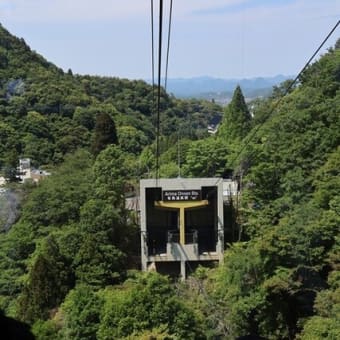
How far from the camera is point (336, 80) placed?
56.7ft

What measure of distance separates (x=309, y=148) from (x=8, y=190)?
366 inches

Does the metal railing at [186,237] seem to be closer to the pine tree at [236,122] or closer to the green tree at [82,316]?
the green tree at [82,316]

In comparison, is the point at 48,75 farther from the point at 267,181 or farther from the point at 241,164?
the point at 267,181

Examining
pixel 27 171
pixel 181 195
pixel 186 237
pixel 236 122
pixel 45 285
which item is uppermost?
pixel 236 122

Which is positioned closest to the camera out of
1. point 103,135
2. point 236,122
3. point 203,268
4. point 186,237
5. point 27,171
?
point 203,268

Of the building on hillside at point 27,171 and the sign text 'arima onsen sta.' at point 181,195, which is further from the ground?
the building on hillside at point 27,171

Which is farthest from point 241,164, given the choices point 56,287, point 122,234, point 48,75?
point 48,75

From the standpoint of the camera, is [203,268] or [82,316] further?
[203,268]

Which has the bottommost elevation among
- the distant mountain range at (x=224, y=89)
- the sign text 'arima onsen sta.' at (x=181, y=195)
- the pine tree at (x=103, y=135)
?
the sign text 'arima onsen sta.' at (x=181, y=195)

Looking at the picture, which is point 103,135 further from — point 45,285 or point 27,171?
point 45,285

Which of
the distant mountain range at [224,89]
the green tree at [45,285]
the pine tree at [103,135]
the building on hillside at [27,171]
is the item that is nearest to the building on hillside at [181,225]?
the green tree at [45,285]

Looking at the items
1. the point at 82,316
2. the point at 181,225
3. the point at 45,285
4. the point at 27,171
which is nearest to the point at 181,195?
the point at 181,225

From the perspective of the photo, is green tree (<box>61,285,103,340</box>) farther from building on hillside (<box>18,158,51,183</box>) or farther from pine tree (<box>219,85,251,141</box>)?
pine tree (<box>219,85,251,141</box>)

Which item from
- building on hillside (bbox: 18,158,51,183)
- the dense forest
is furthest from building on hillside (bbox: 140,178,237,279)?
building on hillside (bbox: 18,158,51,183)
